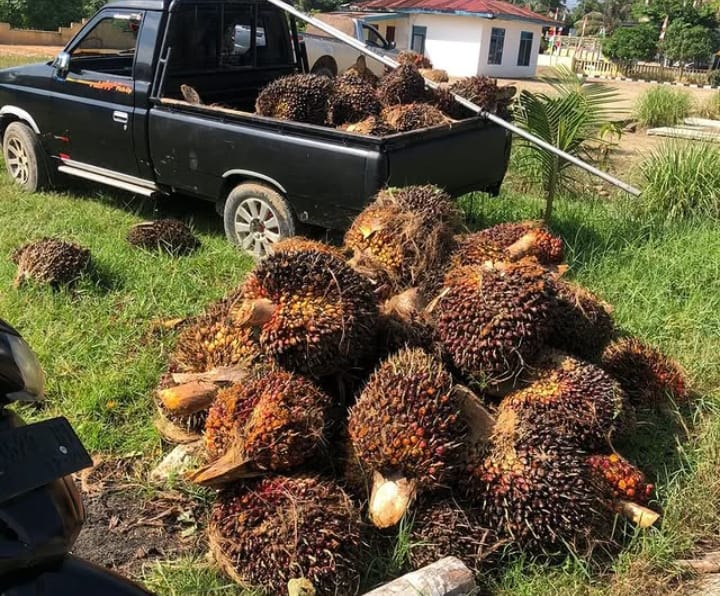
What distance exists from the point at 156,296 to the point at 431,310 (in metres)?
2.22

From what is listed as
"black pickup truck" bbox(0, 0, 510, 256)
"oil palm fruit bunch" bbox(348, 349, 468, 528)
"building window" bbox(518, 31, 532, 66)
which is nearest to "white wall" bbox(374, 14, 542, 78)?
"building window" bbox(518, 31, 532, 66)

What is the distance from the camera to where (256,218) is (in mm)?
5309

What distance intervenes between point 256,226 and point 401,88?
5.25ft

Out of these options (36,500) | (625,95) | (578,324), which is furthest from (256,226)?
(625,95)

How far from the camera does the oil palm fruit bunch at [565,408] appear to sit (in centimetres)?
273

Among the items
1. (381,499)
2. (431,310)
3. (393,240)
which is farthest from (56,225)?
(381,499)

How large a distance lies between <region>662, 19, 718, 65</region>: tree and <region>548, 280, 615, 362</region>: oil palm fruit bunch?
149 ft

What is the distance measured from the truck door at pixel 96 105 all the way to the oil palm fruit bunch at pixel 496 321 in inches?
153

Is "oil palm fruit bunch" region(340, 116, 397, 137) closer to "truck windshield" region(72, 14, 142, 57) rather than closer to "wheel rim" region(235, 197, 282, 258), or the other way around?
"wheel rim" region(235, 197, 282, 258)

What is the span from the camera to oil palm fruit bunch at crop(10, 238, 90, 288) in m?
4.53

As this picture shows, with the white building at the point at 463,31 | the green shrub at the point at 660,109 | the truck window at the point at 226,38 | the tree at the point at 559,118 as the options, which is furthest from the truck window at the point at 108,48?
the white building at the point at 463,31

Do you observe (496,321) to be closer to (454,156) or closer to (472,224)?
(454,156)

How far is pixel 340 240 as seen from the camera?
16.5 feet

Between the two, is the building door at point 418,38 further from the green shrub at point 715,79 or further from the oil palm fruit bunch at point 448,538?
the oil palm fruit bunch at point 448,538
